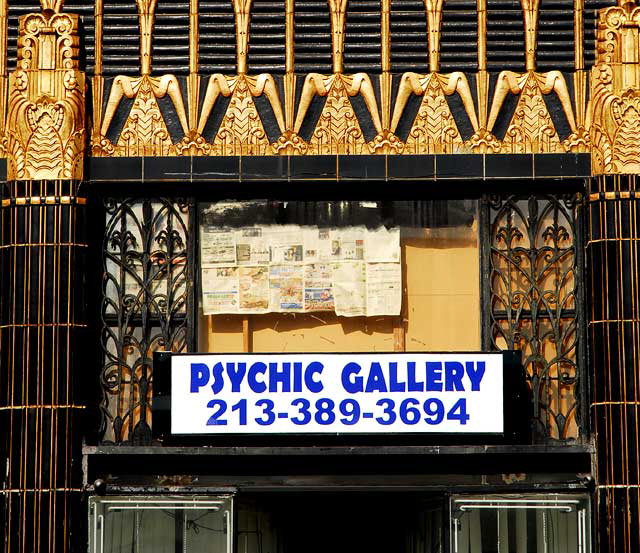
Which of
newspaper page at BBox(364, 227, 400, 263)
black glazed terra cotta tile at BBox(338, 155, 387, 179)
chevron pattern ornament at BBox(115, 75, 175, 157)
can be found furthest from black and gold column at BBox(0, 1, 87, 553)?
newspaper page at BBox(364, 227, 400, 263)

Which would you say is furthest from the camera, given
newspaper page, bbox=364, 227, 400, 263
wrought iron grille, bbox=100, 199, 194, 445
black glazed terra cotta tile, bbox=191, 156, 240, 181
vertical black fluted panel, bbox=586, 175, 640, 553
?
newspaper page, bbox=364, 227, 400, 263

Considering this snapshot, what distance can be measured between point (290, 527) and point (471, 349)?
5.41 m

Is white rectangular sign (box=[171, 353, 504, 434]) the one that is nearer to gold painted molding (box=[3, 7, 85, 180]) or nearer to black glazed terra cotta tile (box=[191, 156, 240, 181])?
black glazed terra cotta tile (box=[191, 156, 240, 181])

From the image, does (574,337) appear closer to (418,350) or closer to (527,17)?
(418,350)

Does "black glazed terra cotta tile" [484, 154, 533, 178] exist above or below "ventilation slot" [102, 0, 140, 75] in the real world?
below

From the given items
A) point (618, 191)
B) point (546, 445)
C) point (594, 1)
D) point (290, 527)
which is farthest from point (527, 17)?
point (290, 527)

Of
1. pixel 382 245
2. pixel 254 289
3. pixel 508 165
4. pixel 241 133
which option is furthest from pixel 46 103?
pixel 508 165

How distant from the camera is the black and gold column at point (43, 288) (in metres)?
16.3

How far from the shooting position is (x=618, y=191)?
660 inches

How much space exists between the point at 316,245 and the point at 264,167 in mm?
1159

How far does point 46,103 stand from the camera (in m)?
17.0

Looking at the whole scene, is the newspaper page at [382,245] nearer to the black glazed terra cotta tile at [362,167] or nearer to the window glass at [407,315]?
the window glass at [407,315]

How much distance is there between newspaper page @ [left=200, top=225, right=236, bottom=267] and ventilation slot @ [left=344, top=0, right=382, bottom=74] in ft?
8.37

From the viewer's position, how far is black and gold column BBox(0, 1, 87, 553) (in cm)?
1634
